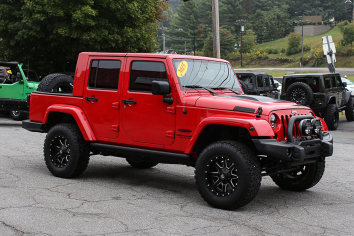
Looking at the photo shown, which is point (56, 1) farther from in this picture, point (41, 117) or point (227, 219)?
point (227, 219)

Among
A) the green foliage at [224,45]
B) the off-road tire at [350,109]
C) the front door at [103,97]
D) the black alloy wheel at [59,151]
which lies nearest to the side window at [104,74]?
the front door at [103,97]

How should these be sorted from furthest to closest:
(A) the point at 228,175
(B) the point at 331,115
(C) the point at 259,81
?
(C) the point at 259,81
(B) the point at 331,115
(A) the point at 228,175

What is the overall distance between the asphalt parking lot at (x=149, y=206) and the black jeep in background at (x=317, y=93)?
7.55m

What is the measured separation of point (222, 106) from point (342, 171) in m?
3.86

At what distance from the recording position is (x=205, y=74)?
6.90 metres

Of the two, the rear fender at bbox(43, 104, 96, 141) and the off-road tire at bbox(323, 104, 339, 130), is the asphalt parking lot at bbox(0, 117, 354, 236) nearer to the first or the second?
the rear fender at bbox(43, 104, 96, 141)

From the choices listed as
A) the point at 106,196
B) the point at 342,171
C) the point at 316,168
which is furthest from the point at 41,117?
the point at 342,171

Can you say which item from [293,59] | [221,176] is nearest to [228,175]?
[221,176]

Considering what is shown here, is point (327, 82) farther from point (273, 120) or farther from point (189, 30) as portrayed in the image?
point (189, 30)

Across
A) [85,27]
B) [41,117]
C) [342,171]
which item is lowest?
[342,171]

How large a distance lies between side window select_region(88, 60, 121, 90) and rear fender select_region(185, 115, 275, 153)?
68.0 inches

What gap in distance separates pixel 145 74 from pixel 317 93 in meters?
11.0

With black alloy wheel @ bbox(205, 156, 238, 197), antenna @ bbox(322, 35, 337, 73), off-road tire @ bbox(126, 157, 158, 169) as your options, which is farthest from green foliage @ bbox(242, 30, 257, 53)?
black alloy wheel @ bbox(205, 156, 238, 197)

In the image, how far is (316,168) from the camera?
21.9 ft
